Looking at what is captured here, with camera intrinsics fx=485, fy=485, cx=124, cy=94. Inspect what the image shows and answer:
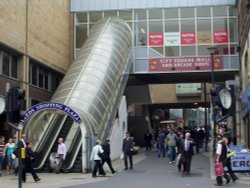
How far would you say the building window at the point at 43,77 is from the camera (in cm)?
3142

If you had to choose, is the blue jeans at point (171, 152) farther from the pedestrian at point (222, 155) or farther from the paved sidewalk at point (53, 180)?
the pedestrian at point (222, 155)

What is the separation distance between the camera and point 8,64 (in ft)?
90.1

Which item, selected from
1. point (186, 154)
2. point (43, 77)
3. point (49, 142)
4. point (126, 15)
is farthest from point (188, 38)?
point (186, 154)

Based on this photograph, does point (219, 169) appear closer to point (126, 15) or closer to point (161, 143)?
point (161, 143)

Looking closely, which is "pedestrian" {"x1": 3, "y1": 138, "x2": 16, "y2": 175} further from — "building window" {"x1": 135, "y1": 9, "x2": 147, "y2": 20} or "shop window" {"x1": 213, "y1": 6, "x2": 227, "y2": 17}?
"shop window" {"x1": 213, "y1": 6, "x2": 227, "y2": 17}

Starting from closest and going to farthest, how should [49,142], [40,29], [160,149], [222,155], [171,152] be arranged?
[222,155], [49,142], [171,152], [160,149], [40,29]

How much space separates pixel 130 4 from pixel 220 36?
740cm

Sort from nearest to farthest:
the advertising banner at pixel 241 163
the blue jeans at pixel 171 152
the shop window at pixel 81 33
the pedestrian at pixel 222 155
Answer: the pedestrian at pixel 222 155 < the advertising banner at pixel 241 163 < the blue jeans at pixel 171 152 < the shop window at pixel 81 33

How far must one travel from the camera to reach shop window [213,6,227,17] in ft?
122

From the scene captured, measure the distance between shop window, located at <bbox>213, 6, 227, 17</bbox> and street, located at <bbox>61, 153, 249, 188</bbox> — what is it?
16761 mm

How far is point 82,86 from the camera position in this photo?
26359 millimetres

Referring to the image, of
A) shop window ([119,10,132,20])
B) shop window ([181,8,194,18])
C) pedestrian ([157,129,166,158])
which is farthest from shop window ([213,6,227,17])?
pedestrian ([157,129,166,158])

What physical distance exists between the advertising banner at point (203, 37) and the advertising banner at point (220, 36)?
1.49 ft

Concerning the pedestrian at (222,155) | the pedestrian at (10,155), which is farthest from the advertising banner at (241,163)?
the pedestrian at (10,155)
